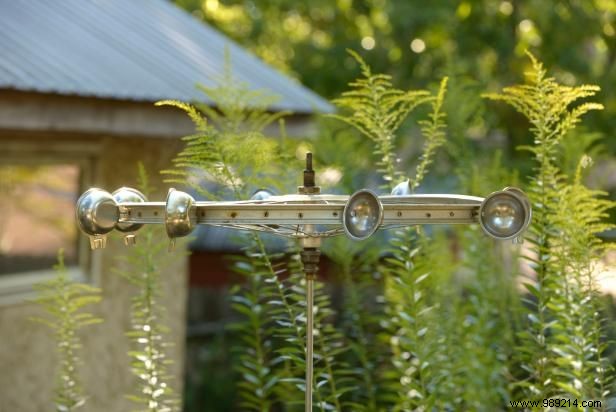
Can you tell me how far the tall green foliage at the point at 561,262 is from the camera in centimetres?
305

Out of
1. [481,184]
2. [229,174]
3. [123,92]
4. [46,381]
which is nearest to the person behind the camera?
[229,174]

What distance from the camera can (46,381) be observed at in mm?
5711

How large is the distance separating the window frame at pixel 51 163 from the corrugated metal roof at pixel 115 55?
1.91 feet

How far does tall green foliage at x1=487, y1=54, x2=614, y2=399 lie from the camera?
10.0ft

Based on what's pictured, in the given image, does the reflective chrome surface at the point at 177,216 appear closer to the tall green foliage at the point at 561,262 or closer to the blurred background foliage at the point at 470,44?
the tall green foliage at the point at 561,262

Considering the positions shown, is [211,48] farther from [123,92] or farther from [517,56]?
[517,56]

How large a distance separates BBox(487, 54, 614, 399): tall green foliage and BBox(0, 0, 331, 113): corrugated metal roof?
2.07 meters

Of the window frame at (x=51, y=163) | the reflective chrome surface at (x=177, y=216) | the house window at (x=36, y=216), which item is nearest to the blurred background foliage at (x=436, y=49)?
the window frame at (x=51, y=163)

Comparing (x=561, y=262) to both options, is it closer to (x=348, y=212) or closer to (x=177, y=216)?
(x=348, y=212)

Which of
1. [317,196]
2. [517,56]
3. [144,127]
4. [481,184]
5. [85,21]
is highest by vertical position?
[517,56]

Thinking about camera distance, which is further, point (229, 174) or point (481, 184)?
Result: point (481, 184)

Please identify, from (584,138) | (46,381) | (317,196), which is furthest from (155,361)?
(46,381)

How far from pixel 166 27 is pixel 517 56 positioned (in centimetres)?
715

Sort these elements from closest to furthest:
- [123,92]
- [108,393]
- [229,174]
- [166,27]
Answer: [229,174] < [123,92] < [108,393] < [166,27]
